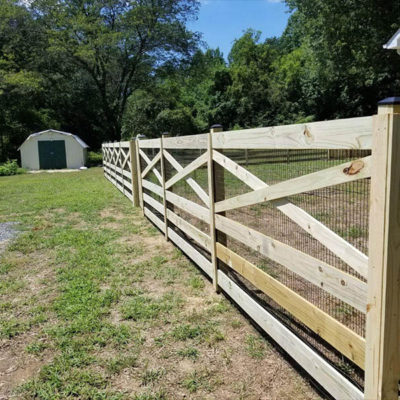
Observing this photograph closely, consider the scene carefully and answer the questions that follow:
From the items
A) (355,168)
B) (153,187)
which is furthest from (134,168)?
(355,168)

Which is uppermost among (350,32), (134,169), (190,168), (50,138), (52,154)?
(350,32)

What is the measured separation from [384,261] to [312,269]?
552 mm

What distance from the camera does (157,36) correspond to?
21359mm

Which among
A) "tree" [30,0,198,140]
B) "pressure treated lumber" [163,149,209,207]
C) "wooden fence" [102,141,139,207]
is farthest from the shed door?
"pressure treated lumber" [163,149,209,207]

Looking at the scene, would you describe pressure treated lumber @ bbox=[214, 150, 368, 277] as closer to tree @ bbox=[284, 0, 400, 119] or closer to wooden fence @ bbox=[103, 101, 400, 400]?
wooden fence @ bbox=[103, 101, 400, 400]

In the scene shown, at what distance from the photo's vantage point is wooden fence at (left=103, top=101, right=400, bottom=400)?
1306 millimetres

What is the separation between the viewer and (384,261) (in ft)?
4.24

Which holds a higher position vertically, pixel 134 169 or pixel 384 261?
pixel 134 169

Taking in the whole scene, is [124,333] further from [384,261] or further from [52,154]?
[52,154]

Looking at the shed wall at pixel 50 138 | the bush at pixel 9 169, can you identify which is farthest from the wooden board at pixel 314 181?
the shed wall at pixel 50 138

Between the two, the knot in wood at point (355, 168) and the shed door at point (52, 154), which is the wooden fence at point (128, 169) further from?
the shed door at point (52, 154)

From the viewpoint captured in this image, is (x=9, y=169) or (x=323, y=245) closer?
(x=323, y=245)

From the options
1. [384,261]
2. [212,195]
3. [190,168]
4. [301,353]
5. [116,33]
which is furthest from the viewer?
[116,33]

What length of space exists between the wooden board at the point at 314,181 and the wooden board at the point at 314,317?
21.2 inches
